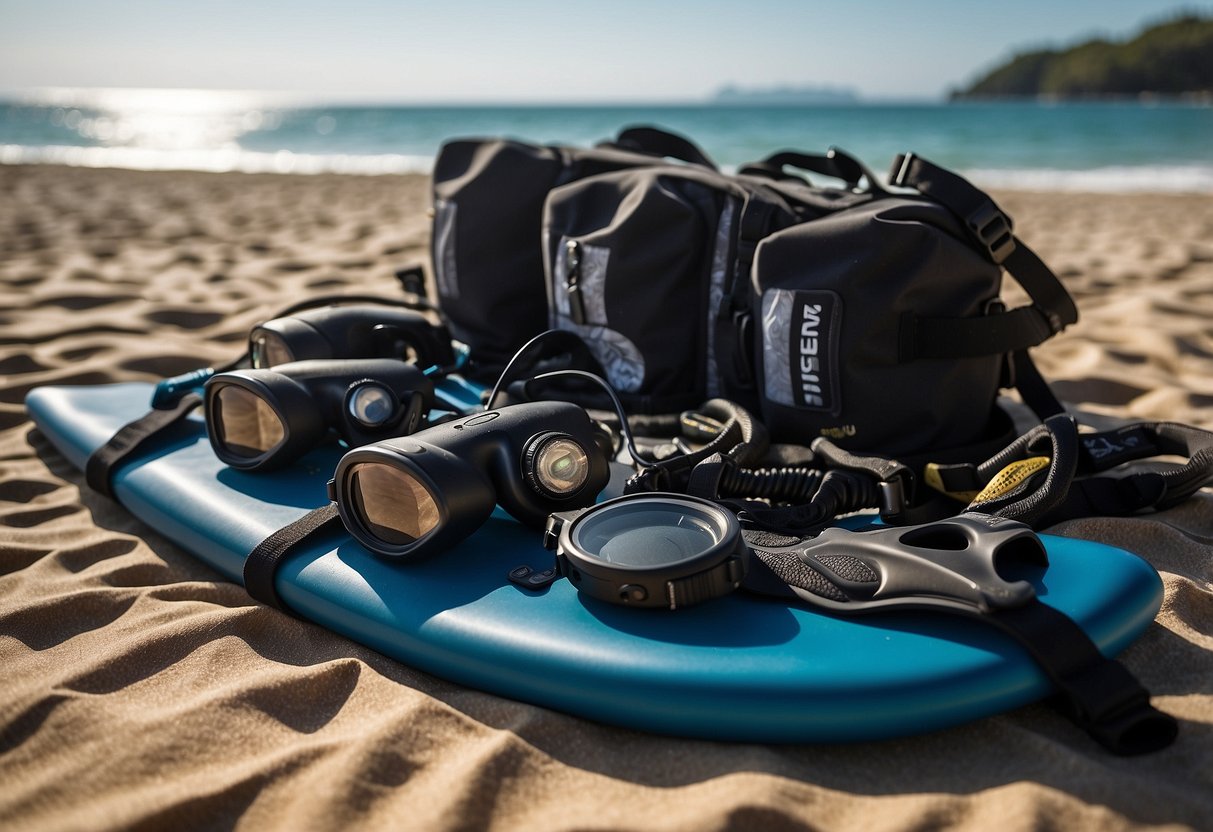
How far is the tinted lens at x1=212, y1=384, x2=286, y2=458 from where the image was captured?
2.07 meters

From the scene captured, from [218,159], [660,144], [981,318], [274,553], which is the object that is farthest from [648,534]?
[218,159]

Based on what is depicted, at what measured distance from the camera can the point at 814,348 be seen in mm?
2107

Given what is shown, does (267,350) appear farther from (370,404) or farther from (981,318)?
(981,318)

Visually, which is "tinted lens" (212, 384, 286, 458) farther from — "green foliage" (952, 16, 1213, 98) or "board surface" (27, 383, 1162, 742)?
"green foliage" (952, 16, 1213, 98)

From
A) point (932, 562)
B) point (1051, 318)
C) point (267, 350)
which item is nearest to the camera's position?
point (932, 562)

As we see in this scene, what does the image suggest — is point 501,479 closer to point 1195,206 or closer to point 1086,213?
point 1086,213

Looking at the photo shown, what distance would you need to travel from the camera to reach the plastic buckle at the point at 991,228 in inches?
79.2

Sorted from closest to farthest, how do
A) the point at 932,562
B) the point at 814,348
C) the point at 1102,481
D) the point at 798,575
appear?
the point at 932,562, the point at 798,575, the point at 1102,481, the point at 814,348

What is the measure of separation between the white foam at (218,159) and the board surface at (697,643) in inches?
503

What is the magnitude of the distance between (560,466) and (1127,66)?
71774 millimetres

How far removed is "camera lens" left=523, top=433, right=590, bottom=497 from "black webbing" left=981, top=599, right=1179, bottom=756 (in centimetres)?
75

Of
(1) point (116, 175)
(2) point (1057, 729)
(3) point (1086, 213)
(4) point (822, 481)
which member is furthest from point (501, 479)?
(1) point (116, 175)

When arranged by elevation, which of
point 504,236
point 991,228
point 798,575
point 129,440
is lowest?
point 129,440

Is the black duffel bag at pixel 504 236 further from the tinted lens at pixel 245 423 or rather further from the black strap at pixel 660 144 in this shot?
the tinted lens at pixel 245 423
